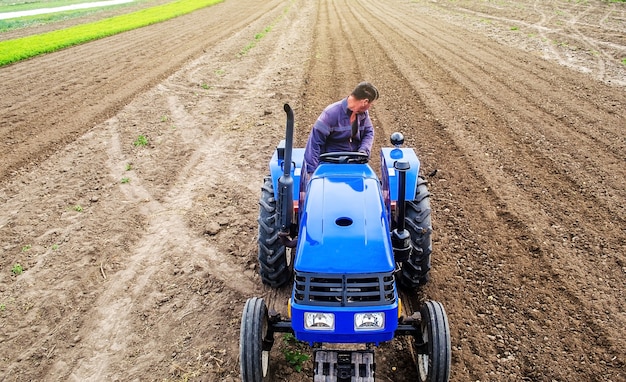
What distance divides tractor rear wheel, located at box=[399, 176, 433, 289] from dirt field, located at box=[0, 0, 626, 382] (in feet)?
0.73

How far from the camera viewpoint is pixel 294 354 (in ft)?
12.4

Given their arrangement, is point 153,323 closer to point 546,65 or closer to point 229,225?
point 229,225

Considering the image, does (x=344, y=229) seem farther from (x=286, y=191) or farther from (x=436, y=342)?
(x=436, y=342)

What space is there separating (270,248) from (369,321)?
135 centimetres

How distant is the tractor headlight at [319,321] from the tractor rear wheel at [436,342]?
689mm

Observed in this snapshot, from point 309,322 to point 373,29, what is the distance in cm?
1737

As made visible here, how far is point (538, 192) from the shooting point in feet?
20.5

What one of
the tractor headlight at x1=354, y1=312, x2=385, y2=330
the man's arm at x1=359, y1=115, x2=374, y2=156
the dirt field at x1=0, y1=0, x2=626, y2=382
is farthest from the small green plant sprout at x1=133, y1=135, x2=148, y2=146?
the tractor headlight at x1=354, y1=312, x2=385, y2=330

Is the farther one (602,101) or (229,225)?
(602,101)

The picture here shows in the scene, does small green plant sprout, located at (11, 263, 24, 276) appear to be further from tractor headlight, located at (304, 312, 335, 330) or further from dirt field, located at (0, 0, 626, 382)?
tractor headlight, located at (304, 312, 335, 330)

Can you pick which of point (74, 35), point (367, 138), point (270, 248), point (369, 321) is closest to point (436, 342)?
point (369, 321)

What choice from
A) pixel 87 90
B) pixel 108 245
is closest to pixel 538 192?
pixel 108 245

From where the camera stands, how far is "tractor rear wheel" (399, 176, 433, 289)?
409cm

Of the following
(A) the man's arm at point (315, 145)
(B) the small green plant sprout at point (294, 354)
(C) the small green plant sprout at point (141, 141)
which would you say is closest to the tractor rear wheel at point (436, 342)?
(B) the small green plant sprout at point (294, 354)
